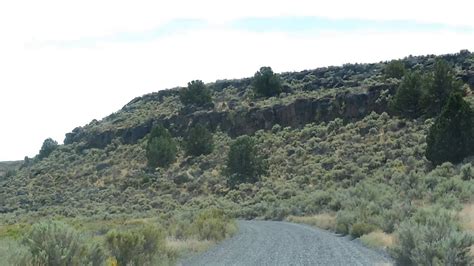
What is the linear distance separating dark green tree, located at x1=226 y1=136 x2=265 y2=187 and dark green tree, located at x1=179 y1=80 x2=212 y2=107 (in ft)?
88.0

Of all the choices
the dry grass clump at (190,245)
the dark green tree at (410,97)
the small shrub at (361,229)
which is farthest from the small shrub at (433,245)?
the dark green tree at (410,97)

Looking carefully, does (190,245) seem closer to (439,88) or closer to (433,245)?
(433,245)

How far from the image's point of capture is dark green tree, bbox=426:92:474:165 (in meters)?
41.2

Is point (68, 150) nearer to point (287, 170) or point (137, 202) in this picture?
point (137, 202)

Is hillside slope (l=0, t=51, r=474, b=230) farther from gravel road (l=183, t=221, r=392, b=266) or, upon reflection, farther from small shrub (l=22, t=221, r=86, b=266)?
small shrub (l=22, t=221, r=86, b=266)

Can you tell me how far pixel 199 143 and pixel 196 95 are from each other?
16539mm

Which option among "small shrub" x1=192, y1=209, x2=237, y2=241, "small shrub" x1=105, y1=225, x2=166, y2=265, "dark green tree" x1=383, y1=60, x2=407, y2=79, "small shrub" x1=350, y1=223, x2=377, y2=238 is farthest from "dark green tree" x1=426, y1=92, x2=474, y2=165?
"small shrub" x1=105, y1=225, x2=166, y2=265

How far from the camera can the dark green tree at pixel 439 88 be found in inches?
2235

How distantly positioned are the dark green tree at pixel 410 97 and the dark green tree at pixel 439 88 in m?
0.81

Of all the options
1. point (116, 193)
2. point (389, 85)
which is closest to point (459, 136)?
point (389, 85)

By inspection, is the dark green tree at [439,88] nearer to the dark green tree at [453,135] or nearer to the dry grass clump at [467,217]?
the dark green tree at [453,135]

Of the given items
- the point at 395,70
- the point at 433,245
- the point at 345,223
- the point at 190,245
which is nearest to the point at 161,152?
the point at 395,70

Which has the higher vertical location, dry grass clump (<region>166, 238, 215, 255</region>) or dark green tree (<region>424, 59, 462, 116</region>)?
dark green tree (<region>424, 59, 462, 116</region>)

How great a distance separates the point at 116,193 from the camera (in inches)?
2650
